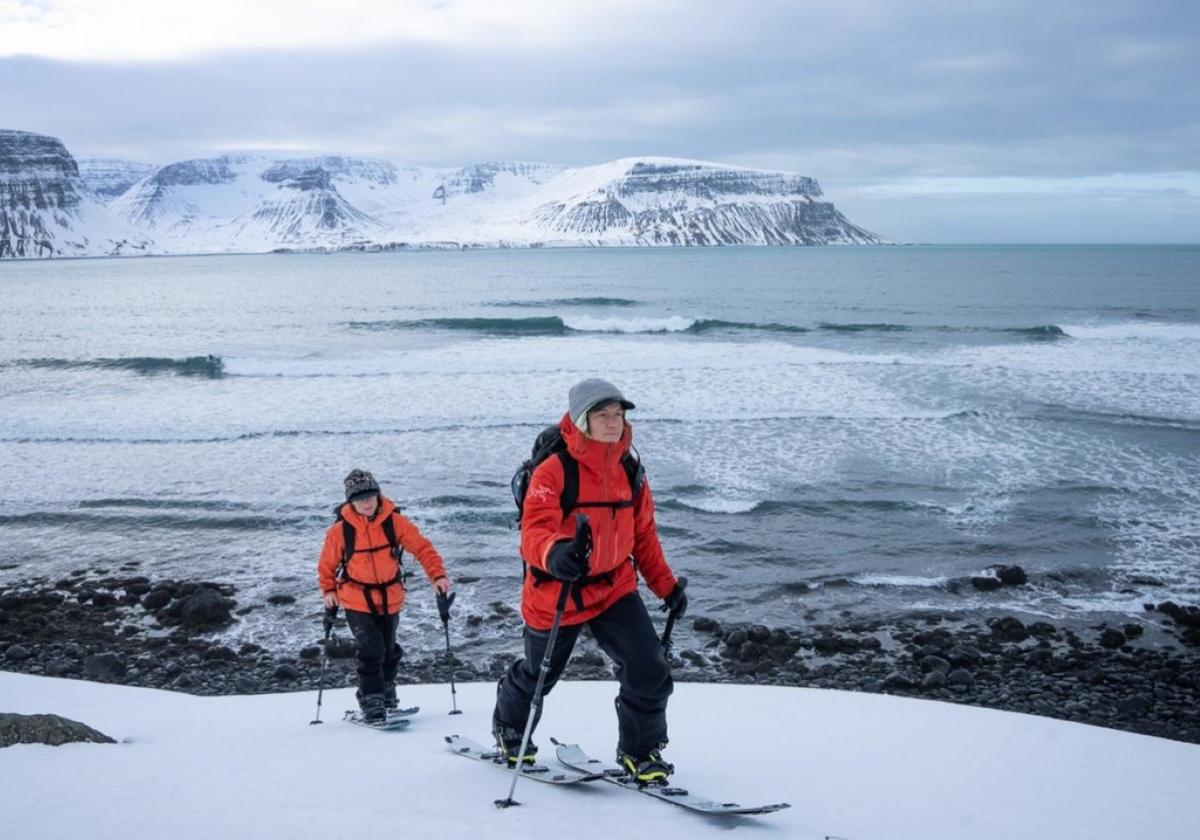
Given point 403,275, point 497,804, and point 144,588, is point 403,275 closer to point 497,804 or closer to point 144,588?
point 144,588

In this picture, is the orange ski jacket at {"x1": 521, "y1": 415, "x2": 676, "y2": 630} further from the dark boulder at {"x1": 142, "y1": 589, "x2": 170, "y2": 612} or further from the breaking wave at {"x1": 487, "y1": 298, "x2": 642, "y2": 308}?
the breaking wave at {"x1": 487, "y1": 298, "x2": 642, "y2": 308}

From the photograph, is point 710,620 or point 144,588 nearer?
point 710,620

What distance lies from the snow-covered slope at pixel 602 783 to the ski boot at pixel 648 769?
111 mm

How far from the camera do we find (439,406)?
22984 millimetres

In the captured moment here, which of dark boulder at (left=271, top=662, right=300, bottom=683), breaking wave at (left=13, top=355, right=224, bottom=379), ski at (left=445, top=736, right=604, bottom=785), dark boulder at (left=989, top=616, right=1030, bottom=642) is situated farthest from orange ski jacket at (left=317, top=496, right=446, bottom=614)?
breaking wave at (left=13, top=355, right=224, bottom=379)

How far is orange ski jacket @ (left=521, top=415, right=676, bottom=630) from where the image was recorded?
3968 mm

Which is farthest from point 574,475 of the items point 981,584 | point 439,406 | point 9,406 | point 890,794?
point 9,406

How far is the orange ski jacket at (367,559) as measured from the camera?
5906 mm

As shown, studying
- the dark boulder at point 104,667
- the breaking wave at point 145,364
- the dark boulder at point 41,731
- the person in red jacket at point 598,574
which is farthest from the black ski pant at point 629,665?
the breaking wave at point 145,364

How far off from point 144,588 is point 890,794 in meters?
10.1

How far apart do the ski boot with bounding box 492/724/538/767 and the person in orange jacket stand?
4.38ft

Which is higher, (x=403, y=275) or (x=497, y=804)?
(x=403, y=275)

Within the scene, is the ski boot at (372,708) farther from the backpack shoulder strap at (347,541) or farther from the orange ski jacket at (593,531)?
the orange ski jacket at (593,531)

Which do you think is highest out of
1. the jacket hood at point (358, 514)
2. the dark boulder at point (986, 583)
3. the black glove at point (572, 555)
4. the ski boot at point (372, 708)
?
the black glove at point (572, 555)
